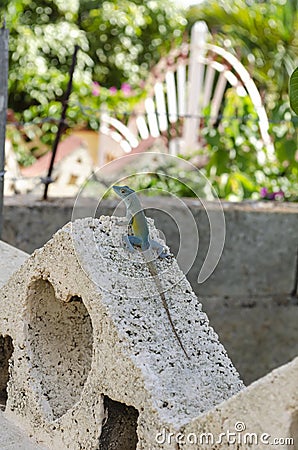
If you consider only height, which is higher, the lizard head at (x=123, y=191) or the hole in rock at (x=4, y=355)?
the lizard head at (x=123, y=191)

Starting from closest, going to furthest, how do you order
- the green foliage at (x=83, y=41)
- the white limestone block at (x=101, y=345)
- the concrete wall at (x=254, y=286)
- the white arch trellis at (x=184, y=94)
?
the white limestone block at (x=101, y=345), the concrete wall at (x=254, y=286), the white arch trellis at (x=184, y=94), the green foliage at (x=83, y=41)

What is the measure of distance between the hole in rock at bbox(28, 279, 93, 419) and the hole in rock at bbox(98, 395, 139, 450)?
0.13 m

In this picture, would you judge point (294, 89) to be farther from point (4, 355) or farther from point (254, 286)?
point (254, 286)

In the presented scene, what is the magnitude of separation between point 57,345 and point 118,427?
0.70ft

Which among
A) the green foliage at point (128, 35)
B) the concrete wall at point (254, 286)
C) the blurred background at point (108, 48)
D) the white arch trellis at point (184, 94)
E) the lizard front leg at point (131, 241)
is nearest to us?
the lizard front leg at point (131, 241)

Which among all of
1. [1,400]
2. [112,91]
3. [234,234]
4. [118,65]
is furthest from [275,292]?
[118,65]

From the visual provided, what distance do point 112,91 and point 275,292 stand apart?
394 centimetres

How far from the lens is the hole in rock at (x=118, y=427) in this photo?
1.10 meters

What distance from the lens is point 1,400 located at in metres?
1.40

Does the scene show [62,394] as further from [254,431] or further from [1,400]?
[254,431]

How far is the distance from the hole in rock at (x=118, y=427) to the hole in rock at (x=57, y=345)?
13cm

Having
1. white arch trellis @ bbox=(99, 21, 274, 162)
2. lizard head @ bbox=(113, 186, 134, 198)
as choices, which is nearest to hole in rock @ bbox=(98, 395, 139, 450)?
lizard head @ bbox=(113, 186, 134, 198)

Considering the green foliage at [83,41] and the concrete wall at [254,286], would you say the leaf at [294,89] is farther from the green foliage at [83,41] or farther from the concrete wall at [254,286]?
the green foliage at [83,41]

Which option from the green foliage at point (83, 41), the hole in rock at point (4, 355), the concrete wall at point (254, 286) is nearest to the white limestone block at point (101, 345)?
the hole in rock at point (4, 355)
